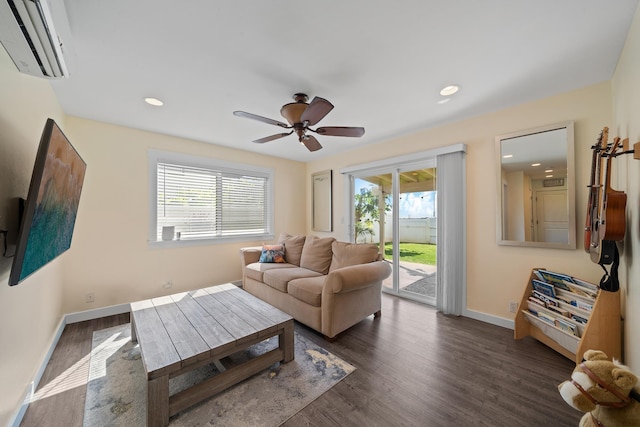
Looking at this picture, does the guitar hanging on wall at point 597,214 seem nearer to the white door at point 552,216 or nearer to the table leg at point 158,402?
the white door at point 552,216

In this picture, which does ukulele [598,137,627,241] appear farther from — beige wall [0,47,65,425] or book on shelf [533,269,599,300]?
beige wall [0,47,65,425]

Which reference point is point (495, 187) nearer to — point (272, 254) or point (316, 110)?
point (316, 110)

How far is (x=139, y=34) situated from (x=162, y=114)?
136cm

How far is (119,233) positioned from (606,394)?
170 inches

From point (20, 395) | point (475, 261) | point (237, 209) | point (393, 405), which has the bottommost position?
point (393, 405)

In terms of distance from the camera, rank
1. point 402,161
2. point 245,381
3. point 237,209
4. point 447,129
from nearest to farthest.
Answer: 1. point 245,381
2. point 447,129
3. point 402,161
4. point 237,209

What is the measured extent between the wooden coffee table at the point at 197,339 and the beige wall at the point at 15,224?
589 millimetres

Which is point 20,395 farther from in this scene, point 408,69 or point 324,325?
point 408,69

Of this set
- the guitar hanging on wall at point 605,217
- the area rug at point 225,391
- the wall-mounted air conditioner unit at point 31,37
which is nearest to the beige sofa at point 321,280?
the area rug at point 225,391

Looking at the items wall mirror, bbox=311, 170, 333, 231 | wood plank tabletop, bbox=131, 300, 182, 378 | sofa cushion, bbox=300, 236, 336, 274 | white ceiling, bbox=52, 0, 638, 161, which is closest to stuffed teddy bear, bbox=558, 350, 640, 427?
white ceiling, bbox=52, 0, 638, 161

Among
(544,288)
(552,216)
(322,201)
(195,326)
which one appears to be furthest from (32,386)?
(552,216)

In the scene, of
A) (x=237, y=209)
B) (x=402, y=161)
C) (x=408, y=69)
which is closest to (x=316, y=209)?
(x=237, y=209)

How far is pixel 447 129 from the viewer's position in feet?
10.2

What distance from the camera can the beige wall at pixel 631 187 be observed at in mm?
1363
